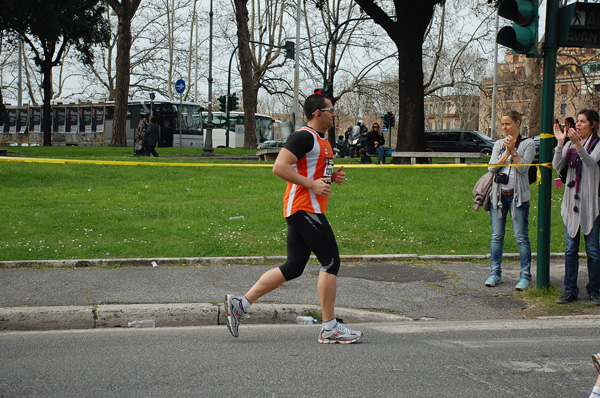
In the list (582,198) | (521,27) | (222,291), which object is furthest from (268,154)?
(582,198)

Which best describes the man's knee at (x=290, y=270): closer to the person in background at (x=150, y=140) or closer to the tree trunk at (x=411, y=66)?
the tree trunk at (x=411, y=66)

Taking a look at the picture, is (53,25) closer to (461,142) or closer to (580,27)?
(461,142)

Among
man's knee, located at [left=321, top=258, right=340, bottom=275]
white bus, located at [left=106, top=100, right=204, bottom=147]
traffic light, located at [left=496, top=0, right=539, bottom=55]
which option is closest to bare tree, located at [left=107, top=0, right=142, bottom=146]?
white bus, located at [left=106, top=100, right=204, bottom=147]

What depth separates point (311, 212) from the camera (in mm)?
5176

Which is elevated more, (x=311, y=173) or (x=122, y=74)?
(x=122, y=74)

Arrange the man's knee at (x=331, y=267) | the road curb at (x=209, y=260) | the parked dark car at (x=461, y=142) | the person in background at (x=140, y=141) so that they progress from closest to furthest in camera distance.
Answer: the man's knee at (x=331, y=267) → the road curb at (x=209, y=260) → the person in background at (x=140, y=141) → the parked dark car at (x=461, y=142)

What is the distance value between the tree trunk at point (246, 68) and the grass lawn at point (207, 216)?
53.9 feet

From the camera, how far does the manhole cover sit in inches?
312

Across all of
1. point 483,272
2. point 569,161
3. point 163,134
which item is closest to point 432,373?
point 569,161

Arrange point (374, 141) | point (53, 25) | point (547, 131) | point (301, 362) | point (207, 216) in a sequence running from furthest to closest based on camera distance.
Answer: point (53, 25)
point (374, 141)
point (207, 216)
point (547, 131)
point (301, 362)

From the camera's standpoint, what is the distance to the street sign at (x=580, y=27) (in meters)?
6.77

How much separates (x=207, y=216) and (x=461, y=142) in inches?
1027

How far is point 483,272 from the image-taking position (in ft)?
27.6

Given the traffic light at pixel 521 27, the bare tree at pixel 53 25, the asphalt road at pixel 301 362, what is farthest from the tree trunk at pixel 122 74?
the asphalt road at pixel 301 362
